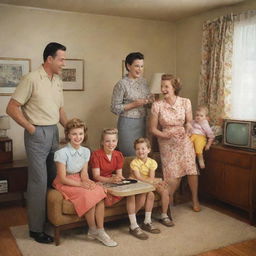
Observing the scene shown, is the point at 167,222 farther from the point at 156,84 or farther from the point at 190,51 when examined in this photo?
the point at 190,51

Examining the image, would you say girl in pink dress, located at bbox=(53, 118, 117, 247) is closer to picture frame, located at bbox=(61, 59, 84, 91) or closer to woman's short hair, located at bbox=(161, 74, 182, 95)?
woman's short hair, located at bbox=(161, 74, 182, 95)

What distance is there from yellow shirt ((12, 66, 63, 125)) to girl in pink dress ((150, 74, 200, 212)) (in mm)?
1101

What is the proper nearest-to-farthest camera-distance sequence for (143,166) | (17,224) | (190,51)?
1. (143,166)
2. (17,224)
3. (190,51)

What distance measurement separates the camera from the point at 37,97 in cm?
288

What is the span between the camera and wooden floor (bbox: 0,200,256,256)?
2.81 m

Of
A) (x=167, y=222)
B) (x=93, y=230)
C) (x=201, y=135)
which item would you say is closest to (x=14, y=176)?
(x=93, y=230)

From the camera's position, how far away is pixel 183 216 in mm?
3584

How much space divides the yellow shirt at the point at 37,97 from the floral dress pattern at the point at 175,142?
1.11m

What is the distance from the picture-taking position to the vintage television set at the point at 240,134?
3.52m

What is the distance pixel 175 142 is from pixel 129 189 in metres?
0.91

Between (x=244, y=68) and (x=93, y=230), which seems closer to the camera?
(x=93, y=230)

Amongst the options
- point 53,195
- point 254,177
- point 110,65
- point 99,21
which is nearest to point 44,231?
point 53,195

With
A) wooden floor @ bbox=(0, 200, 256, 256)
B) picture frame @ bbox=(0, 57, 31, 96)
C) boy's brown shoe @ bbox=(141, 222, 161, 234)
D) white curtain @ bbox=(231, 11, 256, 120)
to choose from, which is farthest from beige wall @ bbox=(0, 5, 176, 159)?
boy's brown shoe @ bbox=(141, 222, 161, 234)

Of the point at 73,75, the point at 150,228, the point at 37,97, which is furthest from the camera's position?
the point at 73,75
